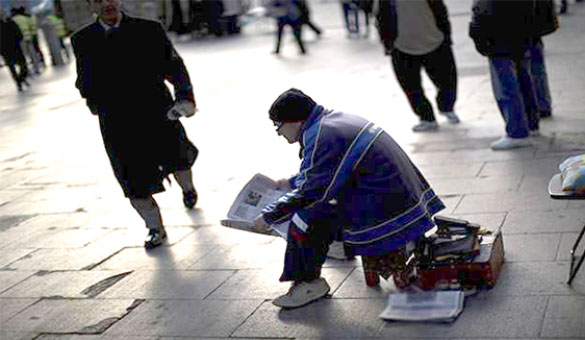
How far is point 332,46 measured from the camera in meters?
18.8

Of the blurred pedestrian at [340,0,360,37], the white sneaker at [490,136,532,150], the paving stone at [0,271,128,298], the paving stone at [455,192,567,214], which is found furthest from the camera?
the blurred pedestrian at [340,0,360,37]

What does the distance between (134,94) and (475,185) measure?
8.41 ft

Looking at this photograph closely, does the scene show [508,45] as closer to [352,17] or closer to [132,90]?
[132,90]

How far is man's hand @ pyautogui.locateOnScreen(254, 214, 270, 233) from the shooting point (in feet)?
17.5

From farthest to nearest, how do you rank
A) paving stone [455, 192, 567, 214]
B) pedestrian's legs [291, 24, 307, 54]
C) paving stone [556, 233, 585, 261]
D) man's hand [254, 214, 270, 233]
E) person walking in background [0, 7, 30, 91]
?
1. person walking in background [0, 7, 30, 91]
2. pedestrian's legs [291, 24, 307, 54]
3. paving stone [455, 192, 567, 214]
4. paving stone [556, 233, 585, 261]
5. man's hand [254, 214, 270, 233]

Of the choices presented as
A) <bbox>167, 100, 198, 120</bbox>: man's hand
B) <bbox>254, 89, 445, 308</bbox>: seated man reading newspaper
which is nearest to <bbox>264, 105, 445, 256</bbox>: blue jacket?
<bbox>254, 89, 445, 308</bbox>: seated man reading newspaper

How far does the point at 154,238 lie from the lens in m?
7.07

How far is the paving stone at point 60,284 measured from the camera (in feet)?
20.7

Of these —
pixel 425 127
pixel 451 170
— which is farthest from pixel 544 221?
pixel 425 127

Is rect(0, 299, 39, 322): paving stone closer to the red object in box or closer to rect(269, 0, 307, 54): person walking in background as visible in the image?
the red object in box

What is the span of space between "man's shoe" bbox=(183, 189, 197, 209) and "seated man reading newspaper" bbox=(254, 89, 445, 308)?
8.42 ft

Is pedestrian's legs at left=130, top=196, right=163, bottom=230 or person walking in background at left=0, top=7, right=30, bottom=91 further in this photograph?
person walking in background at left=0, top=7, right=30, bottom=91

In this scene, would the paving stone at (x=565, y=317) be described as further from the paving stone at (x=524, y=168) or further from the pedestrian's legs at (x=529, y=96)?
the pedestrian's legs at (x=529, y=96)

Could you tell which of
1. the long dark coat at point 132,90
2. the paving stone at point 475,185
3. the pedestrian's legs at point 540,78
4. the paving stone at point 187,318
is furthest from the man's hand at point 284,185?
the pedestrian's legs at point 540,78
